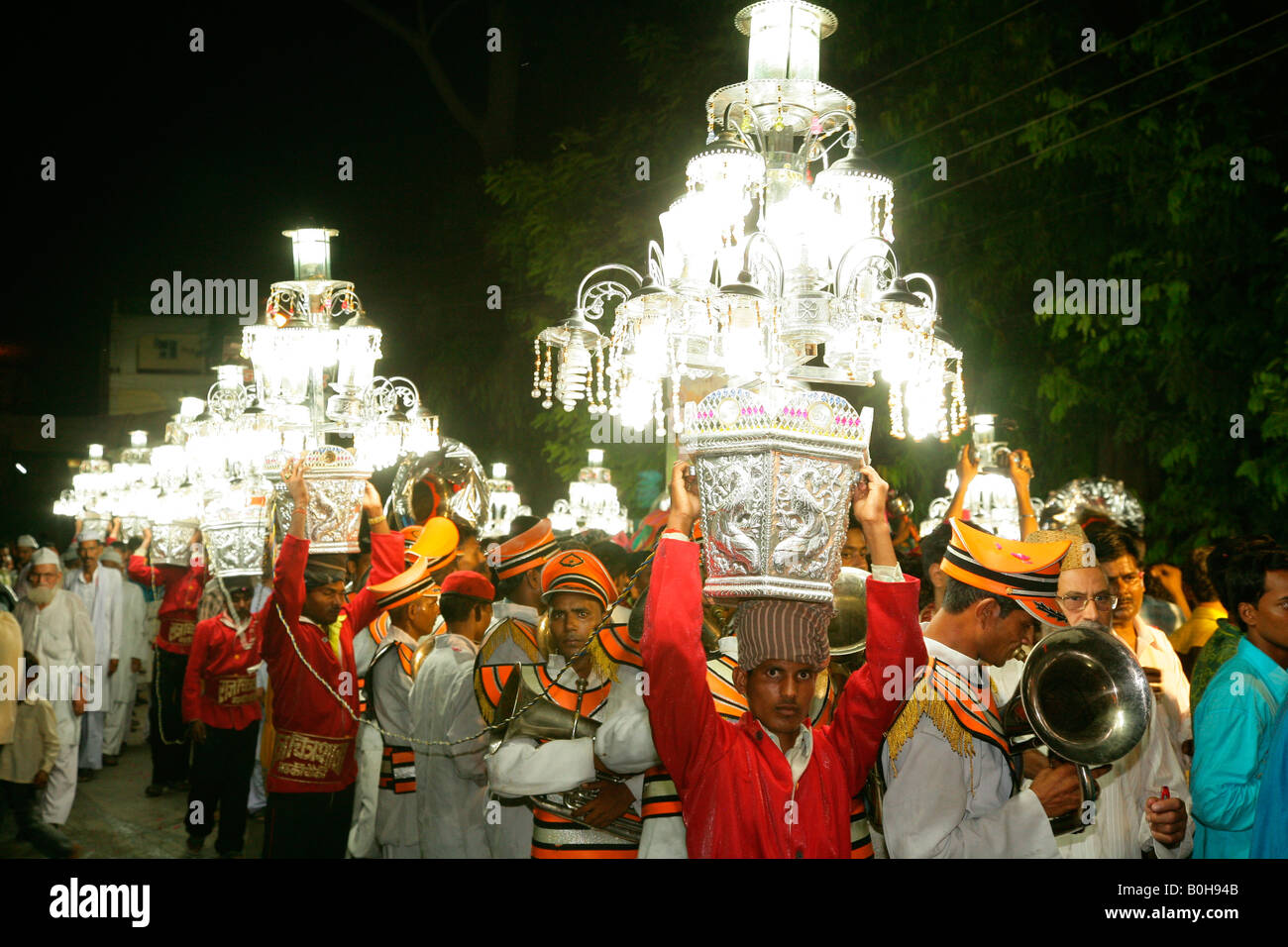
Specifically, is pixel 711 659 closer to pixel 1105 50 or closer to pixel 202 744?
pixel 202 744

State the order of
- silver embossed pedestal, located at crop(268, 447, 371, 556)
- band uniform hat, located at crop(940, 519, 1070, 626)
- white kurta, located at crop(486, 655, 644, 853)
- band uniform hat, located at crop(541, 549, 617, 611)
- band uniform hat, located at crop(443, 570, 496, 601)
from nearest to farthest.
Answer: band uniform hat, located at crop(940, 519, 1070, 626), white kurta, located at crop(486, 655, 644, 853), band uniform hat, located at crop(541, 549, 617, 611), band uniform hat, located at crop(443, 570, 496, 601), silver embossed pedestal, located at crop(268, 447, 371, 556)

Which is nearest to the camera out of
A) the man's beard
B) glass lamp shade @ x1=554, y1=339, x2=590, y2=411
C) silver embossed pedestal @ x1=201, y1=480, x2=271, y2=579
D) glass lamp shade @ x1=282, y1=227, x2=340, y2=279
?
glass lamp shade @ x1=554, y1=339, x2=590, y2=411

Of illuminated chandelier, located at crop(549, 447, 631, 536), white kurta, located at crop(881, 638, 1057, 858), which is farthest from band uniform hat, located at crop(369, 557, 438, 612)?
illuminated chandelier, located at crop(549, 447, 631, 536)

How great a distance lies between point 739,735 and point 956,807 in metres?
0.63

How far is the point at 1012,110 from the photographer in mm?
11938

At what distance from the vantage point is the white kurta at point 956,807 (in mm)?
3168

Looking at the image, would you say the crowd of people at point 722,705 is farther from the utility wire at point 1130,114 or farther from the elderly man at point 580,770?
the utility wire at point 1130,114

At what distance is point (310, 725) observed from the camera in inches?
236

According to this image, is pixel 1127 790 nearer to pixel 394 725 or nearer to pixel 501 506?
Answer: pixel 394 725

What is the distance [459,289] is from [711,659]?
16.0 metres

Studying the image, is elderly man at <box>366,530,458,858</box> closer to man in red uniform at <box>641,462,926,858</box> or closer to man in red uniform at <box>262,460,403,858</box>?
man in red uniform at <box>262,460,403,858</box>

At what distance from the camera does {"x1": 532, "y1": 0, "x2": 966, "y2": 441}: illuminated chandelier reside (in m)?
4.47

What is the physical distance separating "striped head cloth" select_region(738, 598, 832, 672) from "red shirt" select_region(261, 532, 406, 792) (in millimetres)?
3235
